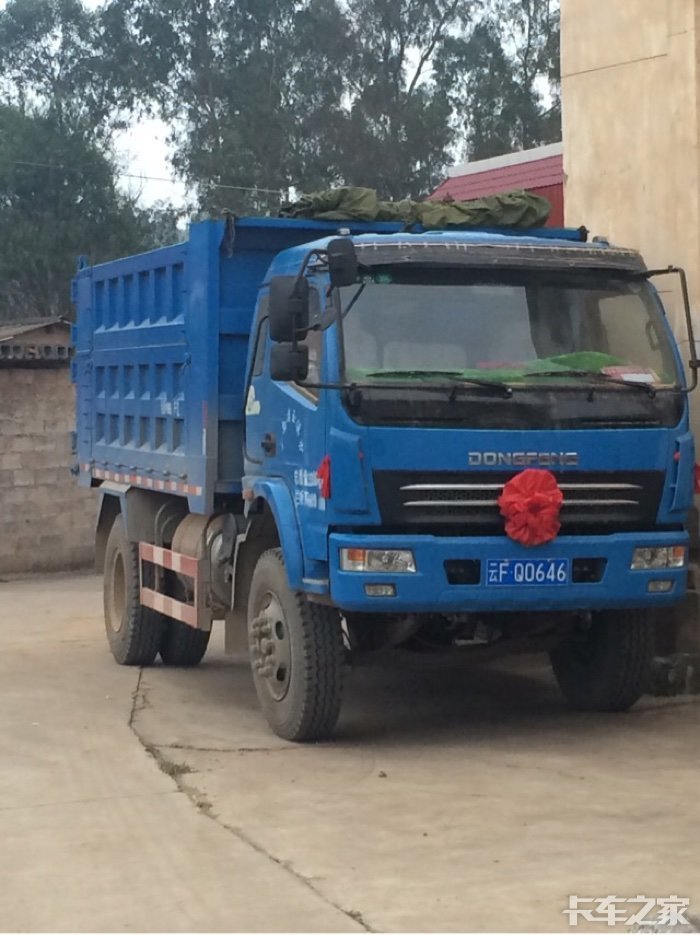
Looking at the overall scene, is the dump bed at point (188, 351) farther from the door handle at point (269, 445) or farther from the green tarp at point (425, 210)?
the door handle at point (269, 445)

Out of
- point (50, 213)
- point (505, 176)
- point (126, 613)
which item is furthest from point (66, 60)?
point (126, 613)

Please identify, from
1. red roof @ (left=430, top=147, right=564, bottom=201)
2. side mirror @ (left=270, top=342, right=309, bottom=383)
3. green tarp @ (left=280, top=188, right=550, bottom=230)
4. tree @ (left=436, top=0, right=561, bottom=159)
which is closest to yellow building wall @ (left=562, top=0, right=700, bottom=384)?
green tarp @ (left=280, top=188, right=550, bottom=230)

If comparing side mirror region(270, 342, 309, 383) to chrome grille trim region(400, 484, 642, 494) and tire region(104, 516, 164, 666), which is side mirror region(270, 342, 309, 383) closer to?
chrome grille trim region(400, 484, 642, 494)

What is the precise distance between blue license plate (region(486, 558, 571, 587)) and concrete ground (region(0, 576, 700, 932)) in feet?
2.93

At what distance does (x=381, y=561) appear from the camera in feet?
25.0

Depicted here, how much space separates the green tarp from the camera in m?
9.27

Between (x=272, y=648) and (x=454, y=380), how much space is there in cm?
189

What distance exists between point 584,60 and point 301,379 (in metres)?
3.92

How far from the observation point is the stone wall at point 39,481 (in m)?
19.1

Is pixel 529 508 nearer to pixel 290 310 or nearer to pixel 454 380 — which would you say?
pixel 454 380

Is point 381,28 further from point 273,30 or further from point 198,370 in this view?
point 198,370

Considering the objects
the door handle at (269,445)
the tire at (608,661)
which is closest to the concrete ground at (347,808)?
the tire at (608,661)

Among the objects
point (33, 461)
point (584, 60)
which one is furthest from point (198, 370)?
point (33, 461)

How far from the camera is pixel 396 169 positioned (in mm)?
45281
